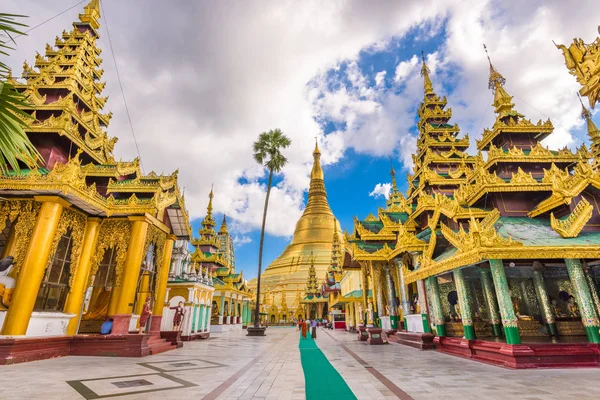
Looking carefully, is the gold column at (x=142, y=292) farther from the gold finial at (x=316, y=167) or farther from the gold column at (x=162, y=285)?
the gold finial at (x=316, y=167)

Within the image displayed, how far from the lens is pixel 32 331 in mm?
10242

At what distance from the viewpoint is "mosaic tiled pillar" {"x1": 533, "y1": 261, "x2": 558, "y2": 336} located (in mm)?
11664

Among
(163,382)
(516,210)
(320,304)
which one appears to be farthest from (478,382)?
(320,304)

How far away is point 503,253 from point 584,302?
2.49 metres

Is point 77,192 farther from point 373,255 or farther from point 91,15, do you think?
point 373,255

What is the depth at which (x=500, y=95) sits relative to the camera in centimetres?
1611

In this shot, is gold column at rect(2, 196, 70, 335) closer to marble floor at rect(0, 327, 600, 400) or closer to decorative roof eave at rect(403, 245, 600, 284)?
marble floor at rect(0, 327, 600, 400)

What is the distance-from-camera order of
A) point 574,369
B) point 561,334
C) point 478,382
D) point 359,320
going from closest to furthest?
point 478,382 → point 574,369 → point 561,334 → point 359,320

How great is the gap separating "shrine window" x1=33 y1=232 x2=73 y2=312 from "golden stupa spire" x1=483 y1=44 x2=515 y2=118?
21.3 meters

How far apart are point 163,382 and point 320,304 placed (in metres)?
43.8

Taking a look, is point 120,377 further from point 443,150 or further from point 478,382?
point 443,150

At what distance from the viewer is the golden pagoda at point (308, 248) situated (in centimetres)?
5441

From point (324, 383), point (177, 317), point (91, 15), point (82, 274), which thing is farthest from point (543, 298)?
point (91, 15)

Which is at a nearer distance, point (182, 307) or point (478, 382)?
point (478, 382)
